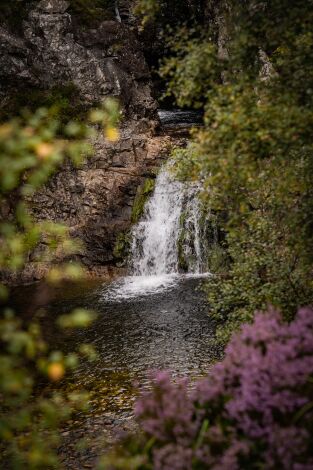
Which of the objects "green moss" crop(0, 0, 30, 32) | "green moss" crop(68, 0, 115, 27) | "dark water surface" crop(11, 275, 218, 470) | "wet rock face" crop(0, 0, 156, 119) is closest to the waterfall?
"dark water surface" crop(11, 275, 218, 470)

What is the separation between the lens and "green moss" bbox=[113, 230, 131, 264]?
1900 centimetres

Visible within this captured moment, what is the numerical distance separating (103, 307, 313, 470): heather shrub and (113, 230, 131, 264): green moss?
47.5 feet

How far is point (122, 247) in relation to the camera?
62.6 feet

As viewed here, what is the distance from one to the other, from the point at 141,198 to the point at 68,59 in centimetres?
884

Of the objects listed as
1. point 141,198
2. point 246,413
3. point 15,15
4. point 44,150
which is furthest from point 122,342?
point 15,15

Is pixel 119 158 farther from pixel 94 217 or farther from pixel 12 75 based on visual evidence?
pixel 12 75

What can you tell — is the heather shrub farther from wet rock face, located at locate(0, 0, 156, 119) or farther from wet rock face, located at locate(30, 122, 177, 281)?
wet rock face, located at locate(0, 0, 156, 119)

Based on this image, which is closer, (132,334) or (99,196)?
(132,334)

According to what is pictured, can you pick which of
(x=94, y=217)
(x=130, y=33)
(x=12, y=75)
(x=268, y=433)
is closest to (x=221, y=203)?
(x=268, y=433)

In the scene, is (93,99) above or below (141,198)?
above

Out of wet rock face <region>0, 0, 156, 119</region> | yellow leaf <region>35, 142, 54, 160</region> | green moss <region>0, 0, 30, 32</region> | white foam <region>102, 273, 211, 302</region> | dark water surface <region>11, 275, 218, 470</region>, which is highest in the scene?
green moss <region>0, 0, 30, 32</region>

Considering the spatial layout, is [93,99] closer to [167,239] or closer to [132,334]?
[167,239]

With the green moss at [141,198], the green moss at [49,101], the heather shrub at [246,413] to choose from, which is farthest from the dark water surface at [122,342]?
the green moss at [49,101]

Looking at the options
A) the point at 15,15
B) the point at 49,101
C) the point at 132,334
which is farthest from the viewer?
the point at 49,101
